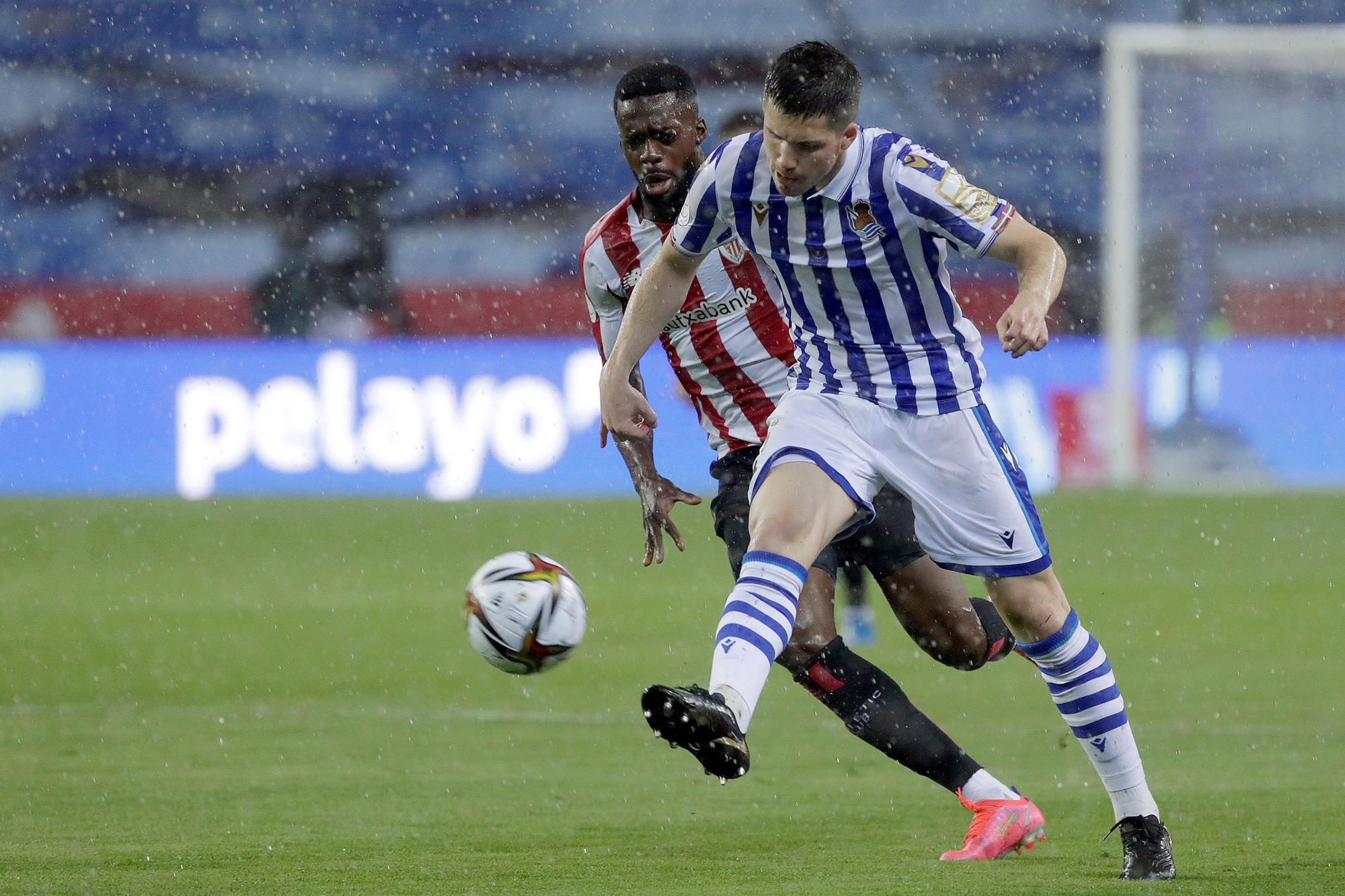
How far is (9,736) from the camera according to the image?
20.5 feet

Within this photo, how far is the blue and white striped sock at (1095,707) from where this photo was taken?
13.2ft

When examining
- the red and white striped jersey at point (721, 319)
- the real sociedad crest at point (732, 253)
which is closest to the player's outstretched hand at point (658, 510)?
the red and white striped jersey at point (721, 319)

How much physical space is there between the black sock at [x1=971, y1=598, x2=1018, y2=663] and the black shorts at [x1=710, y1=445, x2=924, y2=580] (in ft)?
0.79

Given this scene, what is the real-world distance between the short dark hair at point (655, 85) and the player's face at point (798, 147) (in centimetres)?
89

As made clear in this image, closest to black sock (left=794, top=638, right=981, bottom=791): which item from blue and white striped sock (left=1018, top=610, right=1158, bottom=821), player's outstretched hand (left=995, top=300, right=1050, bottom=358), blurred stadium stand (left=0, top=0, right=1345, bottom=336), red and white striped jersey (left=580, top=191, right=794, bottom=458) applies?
blue and white striped sock (left=1018, top=610, right=1158, bottom=821)

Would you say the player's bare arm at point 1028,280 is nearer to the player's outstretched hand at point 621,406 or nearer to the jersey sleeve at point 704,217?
the jersey sleeve at point 704,217

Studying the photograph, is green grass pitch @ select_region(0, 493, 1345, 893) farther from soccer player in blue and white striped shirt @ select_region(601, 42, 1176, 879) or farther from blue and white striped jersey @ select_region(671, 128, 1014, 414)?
blue and white striped jersey @ select_region(671, 128, 1014, 414)

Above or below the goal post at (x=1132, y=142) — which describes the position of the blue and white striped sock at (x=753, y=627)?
below

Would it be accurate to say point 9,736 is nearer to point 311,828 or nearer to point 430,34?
point 311,828

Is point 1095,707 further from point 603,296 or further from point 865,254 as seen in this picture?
point 603,296

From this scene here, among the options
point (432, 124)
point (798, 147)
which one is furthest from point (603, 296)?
point (432, 124)

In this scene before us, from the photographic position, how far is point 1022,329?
349 centimetres

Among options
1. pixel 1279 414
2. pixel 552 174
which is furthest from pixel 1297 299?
pixel 552 174

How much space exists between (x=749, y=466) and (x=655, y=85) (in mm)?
1029
